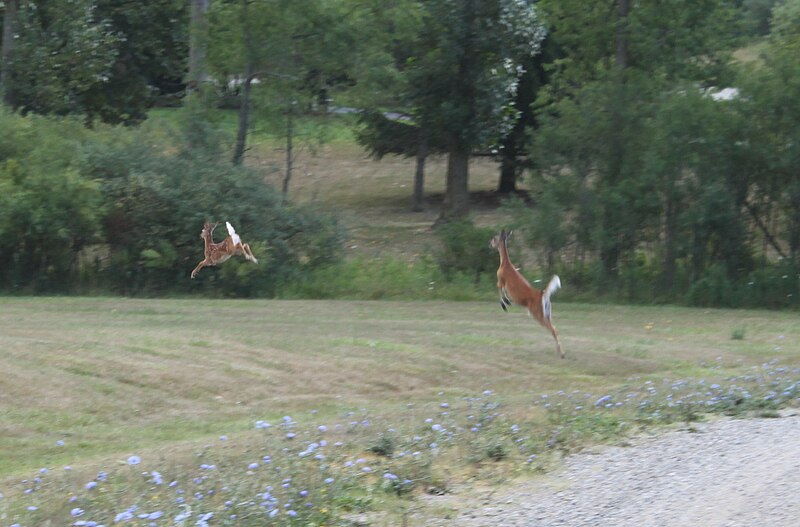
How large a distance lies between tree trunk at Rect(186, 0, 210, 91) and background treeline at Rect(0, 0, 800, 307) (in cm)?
8

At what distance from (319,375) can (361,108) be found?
22318mm

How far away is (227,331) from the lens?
19.7 meters

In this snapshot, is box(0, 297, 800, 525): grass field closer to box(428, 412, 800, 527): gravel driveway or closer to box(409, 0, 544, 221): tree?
box(428, 412, 800, 527): gravel driveway

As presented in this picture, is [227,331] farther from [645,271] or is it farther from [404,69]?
[404,69]

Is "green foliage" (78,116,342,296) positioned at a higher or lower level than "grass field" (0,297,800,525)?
higher

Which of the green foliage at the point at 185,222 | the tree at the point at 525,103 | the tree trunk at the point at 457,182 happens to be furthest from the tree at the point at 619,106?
the tree trunk at the point at 457,182

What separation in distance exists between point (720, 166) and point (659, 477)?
20.0 meters

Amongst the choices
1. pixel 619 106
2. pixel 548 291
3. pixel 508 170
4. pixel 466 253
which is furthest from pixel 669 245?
pixel 508 170

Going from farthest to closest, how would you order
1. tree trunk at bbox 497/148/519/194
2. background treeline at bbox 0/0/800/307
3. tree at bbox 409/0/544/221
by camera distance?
tree trunk at bbox 497/148/519/194
tree at bbox 409/0/544/221
background treeline at bbox 0/0/800/307

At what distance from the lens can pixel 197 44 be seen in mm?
34438

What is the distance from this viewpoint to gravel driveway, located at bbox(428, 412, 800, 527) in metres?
8.84

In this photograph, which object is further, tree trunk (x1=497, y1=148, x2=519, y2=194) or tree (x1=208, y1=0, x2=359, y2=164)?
tree trunk (x1=497, y1=148, x2=519, y2=194)

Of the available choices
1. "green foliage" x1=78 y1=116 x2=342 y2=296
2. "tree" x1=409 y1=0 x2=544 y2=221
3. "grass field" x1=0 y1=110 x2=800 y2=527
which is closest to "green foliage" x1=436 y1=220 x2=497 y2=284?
"green foliage" x1=78 y1=116 x2=342 y2=296

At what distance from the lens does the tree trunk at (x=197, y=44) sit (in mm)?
34094
